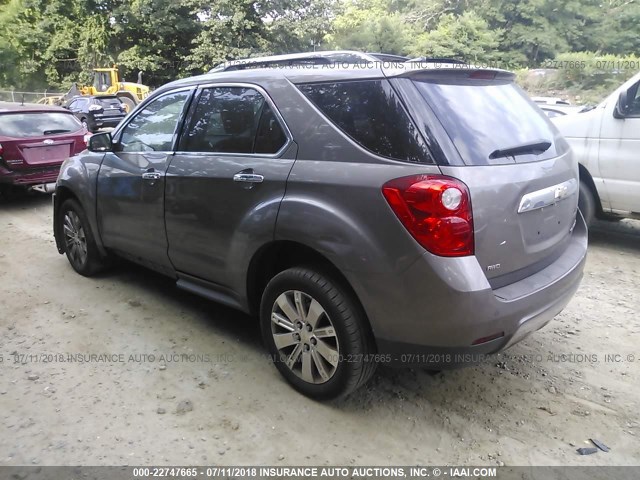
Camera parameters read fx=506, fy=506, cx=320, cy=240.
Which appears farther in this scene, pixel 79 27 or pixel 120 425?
pixel 79 27

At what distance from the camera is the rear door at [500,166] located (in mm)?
2285

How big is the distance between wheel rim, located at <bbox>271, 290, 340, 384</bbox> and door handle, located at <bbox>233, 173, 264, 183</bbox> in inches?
25.6

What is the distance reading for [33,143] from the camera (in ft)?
24.2

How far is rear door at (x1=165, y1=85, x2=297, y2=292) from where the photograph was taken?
2.80 m

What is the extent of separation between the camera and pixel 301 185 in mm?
2609

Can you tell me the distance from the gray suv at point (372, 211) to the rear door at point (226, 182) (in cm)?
1

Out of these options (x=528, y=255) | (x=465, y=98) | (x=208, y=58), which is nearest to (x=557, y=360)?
(x=528, y=255)

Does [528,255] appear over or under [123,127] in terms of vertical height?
under

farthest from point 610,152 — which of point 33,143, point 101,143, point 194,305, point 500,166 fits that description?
point 33,143

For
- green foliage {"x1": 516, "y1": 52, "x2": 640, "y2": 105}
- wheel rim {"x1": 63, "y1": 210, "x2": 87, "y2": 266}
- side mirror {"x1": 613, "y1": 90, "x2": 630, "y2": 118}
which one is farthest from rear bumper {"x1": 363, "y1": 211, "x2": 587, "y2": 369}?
green foliage {"x1": 516, "y1": 52, "x2": 640, "y2": 105}

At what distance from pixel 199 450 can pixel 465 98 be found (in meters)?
2.18

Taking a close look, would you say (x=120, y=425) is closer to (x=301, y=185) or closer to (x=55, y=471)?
(x=55, y=471)

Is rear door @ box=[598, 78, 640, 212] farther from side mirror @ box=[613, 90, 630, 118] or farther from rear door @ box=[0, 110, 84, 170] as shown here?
rear door @ box=[0, 110, 84, 170]

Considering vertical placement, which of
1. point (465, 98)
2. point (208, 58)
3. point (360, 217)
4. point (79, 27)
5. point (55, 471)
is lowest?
point (55, 471)
